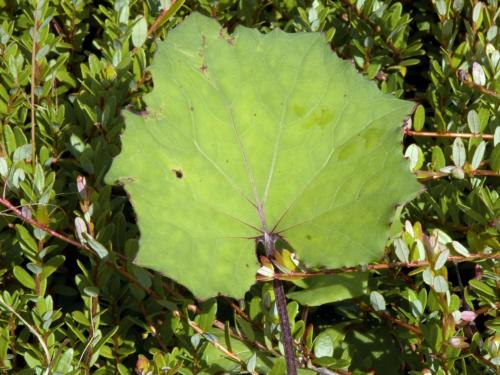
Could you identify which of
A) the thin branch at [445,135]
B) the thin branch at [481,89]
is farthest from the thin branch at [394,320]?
the thin branch at [481,89]

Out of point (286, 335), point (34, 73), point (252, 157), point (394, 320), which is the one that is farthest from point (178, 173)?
point (34, 73)

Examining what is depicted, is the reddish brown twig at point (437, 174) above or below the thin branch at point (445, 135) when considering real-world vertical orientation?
below

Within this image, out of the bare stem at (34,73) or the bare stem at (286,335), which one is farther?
the bare stem at (34,73)

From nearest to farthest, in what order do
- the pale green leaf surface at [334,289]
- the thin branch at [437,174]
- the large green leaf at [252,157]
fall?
the large green leaf at [252,157]
the pale green leaf surface at [334,289]
the thin branch at [437,174]

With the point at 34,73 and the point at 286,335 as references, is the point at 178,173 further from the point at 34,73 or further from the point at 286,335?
the point at 34,73

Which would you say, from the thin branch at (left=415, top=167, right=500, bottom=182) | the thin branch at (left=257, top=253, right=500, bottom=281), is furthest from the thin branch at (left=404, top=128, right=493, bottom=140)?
the thin branch at (left=257, top=253, right=500, bottom=281)

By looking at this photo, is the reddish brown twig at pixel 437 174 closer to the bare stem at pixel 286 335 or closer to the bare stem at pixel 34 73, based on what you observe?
the bare stem at pixel 286 335

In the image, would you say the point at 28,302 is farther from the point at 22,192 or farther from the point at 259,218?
the point at 259,218

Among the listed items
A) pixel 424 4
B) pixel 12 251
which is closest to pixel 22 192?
pixel 12 251
